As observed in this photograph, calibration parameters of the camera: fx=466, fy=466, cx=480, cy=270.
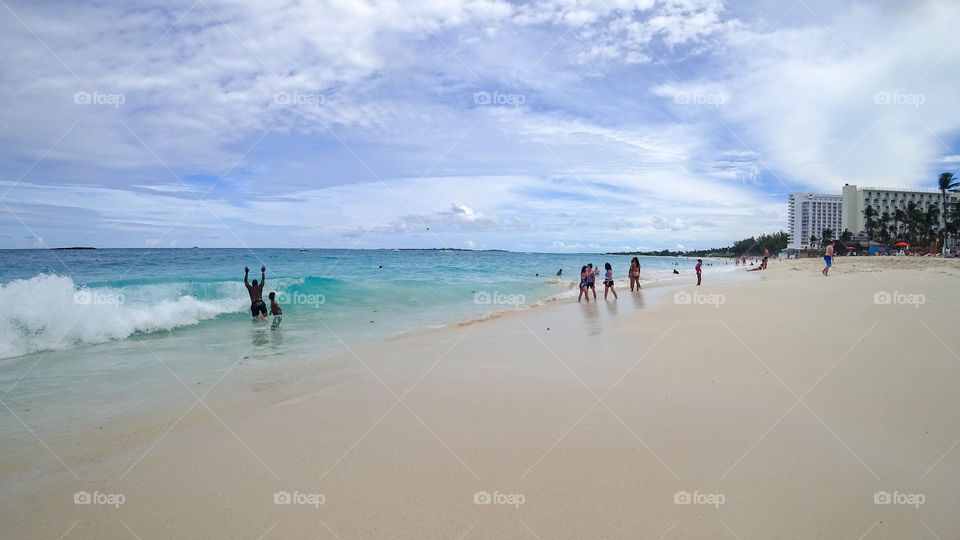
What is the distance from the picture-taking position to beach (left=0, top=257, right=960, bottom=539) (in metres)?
3.49

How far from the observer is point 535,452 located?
4453 mm

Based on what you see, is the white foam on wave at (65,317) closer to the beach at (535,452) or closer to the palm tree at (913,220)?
the beach at (535,452)

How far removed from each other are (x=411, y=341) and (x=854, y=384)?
337 inches

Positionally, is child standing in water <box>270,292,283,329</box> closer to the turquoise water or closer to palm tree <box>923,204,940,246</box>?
the turquoise water

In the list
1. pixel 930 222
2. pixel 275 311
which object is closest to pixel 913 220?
pixel 930 222

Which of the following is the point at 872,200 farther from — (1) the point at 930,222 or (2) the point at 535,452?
(2) the point at 535,452

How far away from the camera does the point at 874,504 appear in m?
3.54

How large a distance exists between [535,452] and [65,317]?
49.9 ft

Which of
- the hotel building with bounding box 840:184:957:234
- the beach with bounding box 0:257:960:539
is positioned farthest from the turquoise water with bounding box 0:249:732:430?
the hotel building with bounding box 840:184:957:234

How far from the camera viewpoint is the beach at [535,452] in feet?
11.5

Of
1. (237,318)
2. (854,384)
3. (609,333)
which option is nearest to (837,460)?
(854,384)

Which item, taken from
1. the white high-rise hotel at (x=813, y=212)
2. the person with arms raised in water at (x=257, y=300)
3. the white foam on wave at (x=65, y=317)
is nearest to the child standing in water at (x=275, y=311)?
the person with arms raised in water at (x=257, y=300)

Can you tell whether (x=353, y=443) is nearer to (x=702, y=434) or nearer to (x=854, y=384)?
(x=702, y=434)

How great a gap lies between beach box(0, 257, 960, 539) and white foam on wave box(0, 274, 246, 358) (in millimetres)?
6763
